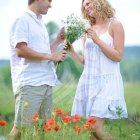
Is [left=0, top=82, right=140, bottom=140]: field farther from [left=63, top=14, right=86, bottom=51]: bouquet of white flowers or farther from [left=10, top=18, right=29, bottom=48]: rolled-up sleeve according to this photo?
[left=10, top=18, right=29, bottom=48]: rolled-up sleeve

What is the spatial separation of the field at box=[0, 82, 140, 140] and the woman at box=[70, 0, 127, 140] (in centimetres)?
18

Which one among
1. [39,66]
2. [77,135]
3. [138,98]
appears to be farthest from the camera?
[138,98]

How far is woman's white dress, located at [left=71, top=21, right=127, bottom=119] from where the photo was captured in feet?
19.8

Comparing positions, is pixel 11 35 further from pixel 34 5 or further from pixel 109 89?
pixel 109 89

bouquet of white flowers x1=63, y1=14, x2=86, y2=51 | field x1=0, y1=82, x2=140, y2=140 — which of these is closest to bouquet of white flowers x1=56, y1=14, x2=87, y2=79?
bouquet of white flowers x1=63, y1=14, x2=86, y2=51

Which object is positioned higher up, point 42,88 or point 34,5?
point 34,5

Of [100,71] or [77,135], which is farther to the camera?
[100,71]

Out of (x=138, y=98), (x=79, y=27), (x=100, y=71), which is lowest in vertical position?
(x=138, y=98)

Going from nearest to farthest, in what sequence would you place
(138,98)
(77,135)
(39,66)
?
(77,135), (39,66), (138,98)

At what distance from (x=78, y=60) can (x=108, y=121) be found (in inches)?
38.4

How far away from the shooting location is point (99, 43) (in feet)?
19.3

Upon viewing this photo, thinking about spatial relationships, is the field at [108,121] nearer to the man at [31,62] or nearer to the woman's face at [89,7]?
the man at [31,62]

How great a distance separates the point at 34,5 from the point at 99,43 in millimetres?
670

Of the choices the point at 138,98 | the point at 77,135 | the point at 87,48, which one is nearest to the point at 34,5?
the point at 87,48
